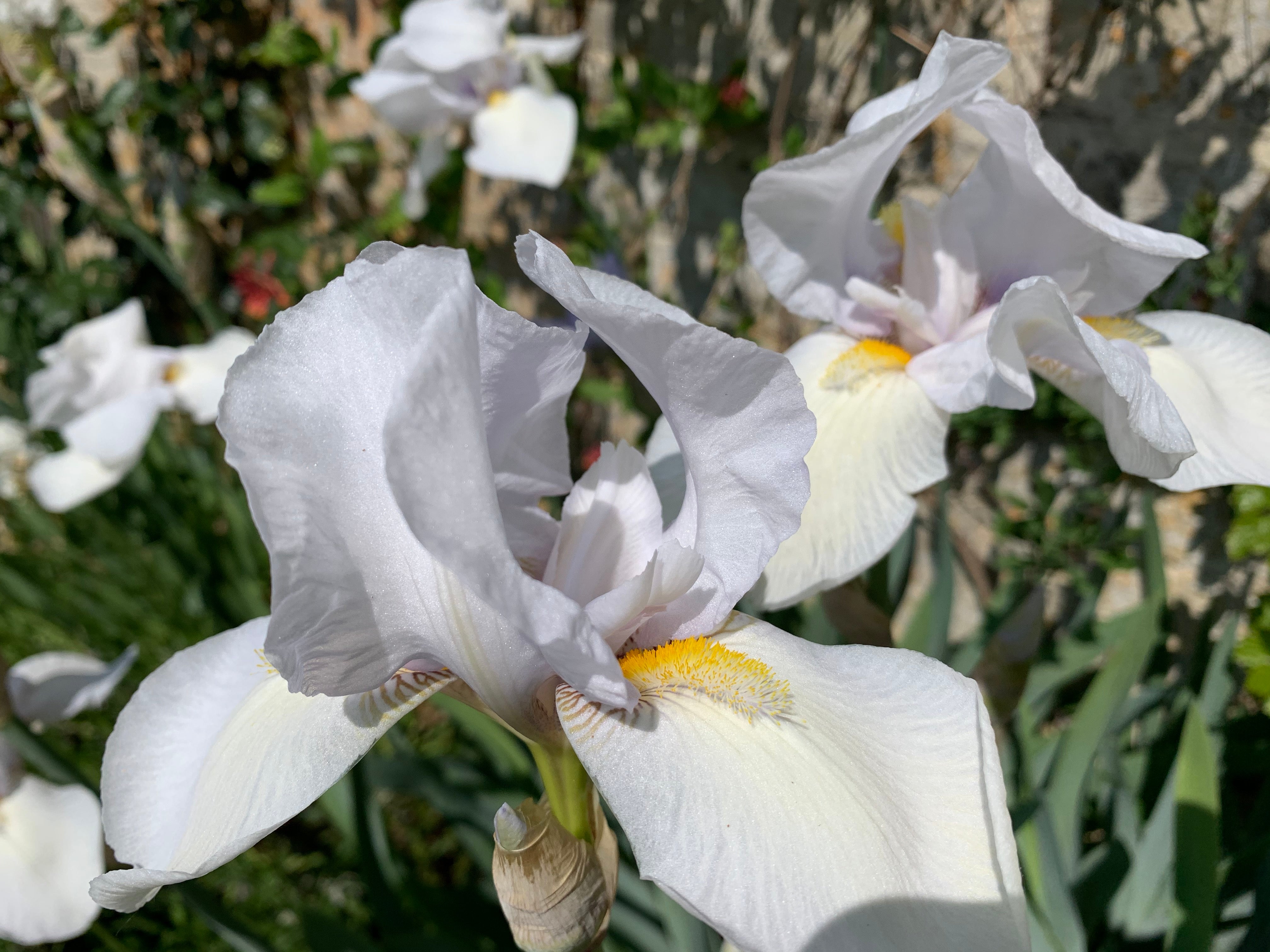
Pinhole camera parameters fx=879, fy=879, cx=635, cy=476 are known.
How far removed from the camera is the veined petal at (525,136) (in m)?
2.04

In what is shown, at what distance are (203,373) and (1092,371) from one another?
1.67 meters

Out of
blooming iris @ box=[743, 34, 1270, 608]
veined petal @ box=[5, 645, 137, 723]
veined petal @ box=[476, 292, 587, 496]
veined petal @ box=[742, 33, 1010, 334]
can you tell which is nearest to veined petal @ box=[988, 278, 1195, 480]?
blooming iris @ box=[743, 34, 1270, 608]

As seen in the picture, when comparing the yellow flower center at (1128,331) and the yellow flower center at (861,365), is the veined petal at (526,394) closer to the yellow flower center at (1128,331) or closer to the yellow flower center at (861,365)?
the yellow flower center at (861,365)

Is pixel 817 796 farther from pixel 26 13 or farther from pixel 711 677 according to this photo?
pixel 26 13

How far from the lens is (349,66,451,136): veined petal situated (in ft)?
6.63

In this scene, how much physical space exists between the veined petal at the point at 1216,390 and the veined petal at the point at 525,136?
1351 millimetres

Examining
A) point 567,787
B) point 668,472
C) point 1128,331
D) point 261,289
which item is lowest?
point 261,289

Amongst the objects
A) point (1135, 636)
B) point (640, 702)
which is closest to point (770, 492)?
point (640, 702)

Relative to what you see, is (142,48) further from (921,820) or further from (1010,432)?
(921,820)

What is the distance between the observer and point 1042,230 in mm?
984

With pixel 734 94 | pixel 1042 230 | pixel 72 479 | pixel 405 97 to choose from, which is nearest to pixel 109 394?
pixel 72 479

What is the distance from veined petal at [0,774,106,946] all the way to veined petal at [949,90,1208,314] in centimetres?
130

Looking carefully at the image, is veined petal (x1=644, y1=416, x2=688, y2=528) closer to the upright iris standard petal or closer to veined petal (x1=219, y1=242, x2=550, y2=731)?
the upright iris standard petal

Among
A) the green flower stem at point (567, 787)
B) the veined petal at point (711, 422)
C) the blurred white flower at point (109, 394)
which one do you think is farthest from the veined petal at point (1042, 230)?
the blurred white flower at point (109, 394)
